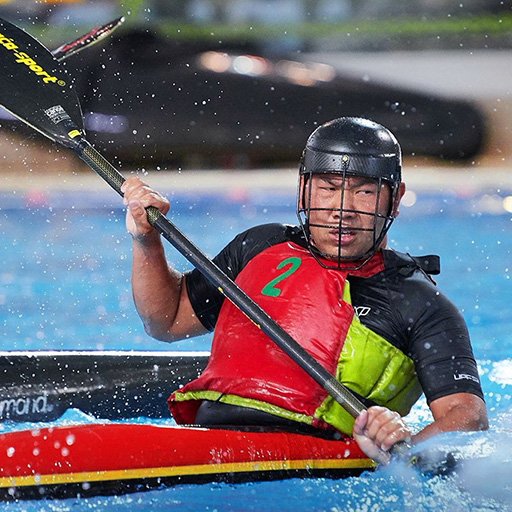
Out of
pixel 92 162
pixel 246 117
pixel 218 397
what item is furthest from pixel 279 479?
pixel 246 117

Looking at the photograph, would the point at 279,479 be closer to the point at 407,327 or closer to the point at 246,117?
the point at 407,327

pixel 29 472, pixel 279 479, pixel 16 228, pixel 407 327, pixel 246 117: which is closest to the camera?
pixel 29 472

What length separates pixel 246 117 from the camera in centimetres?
940

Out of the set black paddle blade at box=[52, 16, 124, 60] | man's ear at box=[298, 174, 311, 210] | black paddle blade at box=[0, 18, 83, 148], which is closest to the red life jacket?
man's ear at box=[298, 174, 311, 210]

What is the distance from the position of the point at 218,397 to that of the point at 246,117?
751 centimetres

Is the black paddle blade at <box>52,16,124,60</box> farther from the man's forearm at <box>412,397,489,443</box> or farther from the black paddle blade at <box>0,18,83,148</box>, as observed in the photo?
the man's forearm at <box>412,397,489,443</box>

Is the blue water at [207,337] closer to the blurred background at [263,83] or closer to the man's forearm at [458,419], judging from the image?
the man's forearm at [458,419]

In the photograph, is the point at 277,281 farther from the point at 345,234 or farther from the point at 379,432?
the point at 379,432

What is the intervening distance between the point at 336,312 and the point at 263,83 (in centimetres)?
754

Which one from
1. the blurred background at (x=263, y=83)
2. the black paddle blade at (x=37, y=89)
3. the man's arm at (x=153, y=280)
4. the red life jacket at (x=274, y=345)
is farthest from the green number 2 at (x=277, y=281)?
the blurred background at (x=263, y=83)

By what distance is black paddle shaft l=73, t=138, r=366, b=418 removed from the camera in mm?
1935

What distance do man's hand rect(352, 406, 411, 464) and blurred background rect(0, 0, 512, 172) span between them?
7.25 metres

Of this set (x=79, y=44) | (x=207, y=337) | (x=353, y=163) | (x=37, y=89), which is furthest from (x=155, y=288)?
(x=207, y=337)

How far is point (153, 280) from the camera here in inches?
87.6
